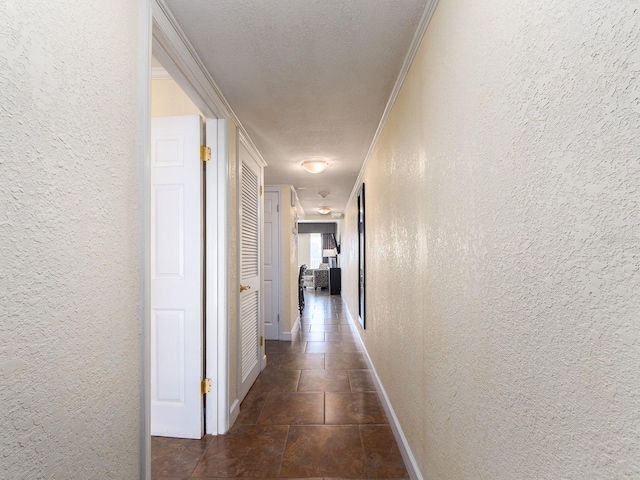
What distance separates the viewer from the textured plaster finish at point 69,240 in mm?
735

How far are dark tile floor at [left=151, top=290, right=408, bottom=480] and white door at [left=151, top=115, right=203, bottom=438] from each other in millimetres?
219

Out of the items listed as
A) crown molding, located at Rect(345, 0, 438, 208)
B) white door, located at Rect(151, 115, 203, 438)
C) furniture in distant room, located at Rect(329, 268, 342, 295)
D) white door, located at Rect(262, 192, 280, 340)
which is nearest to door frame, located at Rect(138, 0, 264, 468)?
white door, located at Rect(151, 115, 203, 438)

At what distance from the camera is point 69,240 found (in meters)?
0.90

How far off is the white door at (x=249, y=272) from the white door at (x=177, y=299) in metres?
0.52

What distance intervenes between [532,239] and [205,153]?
2109 millimetres

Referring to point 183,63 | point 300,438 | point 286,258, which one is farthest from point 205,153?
point 286,258

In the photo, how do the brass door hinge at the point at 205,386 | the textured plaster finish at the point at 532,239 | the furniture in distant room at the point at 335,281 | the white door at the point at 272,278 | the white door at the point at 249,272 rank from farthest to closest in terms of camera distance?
the furniture in distant room at the point at 335,281 → the white door at the point at 272,278 → the white door at the point at 249,272 → the brass door hinge at the point at 205,386 → the textured plaster finish at the point at 532,239

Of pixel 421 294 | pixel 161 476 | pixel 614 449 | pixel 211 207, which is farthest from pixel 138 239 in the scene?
pixel 161 476

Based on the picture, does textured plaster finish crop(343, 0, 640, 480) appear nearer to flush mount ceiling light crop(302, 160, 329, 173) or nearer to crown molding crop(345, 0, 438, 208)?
crown molding crop(345, 0, 438, 208)

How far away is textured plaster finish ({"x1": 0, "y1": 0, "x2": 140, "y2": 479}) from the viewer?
735 mm

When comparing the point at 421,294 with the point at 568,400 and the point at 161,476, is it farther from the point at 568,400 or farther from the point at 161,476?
the point at 161,476

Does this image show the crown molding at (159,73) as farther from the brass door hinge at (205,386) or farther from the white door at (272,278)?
the white door at (272,278)

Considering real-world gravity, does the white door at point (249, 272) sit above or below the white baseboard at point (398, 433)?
above

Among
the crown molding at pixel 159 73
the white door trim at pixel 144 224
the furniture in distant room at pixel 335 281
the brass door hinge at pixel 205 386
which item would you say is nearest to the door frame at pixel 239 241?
the brass door hinge at pixel 205 386
